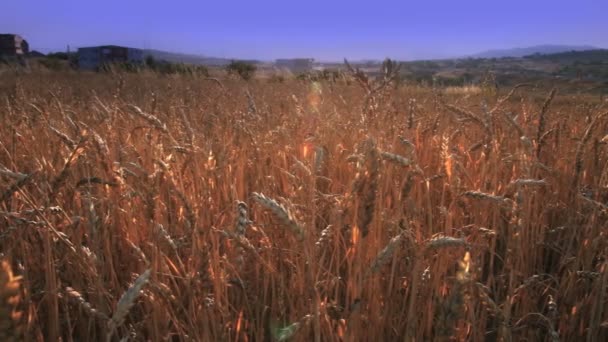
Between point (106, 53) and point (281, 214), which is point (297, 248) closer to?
point (281, 214)

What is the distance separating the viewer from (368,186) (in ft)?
2.17

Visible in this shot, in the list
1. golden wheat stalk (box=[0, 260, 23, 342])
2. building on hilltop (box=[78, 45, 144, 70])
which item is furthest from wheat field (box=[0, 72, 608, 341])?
building on hilltop (box=[78, 45, 144, 70])

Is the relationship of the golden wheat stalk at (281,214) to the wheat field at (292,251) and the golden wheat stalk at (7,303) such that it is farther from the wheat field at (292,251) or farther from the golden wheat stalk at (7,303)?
the golden wheat stalk at (7,303)

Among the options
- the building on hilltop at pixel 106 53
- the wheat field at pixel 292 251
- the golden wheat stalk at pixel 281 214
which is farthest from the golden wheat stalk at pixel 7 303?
the building on hilltop at pixel 106 53

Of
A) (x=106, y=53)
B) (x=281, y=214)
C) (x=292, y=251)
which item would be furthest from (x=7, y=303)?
(x=106, y=53)

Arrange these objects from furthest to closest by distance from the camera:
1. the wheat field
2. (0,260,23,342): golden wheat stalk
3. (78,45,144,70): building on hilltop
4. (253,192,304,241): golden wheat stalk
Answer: (78,45,144,70): building on hilltop → the wheat field → (253,192,304,241): golden wheat stalk → (0,260,23,342): golden wheat stalk

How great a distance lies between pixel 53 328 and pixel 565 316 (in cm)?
127

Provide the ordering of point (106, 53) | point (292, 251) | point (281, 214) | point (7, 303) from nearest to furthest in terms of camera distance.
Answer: point (7, 303) → point (281, 214) → point (292, 251) → point (106, 53)

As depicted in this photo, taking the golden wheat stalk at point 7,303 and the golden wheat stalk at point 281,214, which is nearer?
the golden wheat stalk at point 7,303

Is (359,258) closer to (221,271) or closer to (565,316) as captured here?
(221,271)

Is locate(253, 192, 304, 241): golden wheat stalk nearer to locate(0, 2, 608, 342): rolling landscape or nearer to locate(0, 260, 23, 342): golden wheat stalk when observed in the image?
locate(0, 2, 608, 342): rolling landscape

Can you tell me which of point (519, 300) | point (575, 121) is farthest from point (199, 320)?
point (575, 121)

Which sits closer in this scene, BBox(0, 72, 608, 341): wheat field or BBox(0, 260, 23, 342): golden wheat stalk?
BBox(0, 260, 23, 342): golden wheat stalk

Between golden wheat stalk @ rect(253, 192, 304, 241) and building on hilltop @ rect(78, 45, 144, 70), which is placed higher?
building on hilltop @ rect(78, 45, 144, 70)
